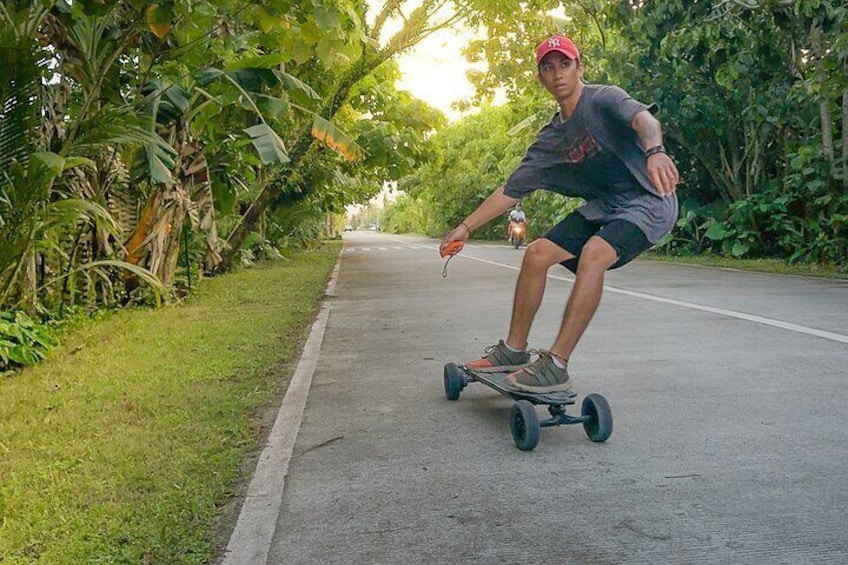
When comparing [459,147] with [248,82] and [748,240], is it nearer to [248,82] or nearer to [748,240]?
[748,240]

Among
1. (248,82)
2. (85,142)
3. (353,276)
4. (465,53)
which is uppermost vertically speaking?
(465,53)

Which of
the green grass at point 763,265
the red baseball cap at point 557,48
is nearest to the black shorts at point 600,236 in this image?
the red baseball cap at point 557,48

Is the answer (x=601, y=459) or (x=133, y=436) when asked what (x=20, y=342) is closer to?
(x=133, y=436)

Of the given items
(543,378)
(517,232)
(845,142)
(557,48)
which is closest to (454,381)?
(543,378)

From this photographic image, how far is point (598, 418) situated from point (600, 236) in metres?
0.91

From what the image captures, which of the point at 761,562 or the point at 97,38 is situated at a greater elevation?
the point at 97,38

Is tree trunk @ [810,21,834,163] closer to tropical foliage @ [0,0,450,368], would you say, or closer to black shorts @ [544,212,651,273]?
tropical foliage @ [0,0,450,368]

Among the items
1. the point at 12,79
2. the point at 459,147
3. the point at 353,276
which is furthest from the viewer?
the point at 459,147

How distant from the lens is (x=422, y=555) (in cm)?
307

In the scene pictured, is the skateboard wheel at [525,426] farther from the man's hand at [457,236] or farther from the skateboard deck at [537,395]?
the man's hand at [457,236]

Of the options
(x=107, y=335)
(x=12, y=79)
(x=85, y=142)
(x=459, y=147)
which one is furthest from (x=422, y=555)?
(x=459, y=147)

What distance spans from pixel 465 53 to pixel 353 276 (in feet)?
23.8

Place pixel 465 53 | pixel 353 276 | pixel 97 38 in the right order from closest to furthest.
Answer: pixel 97 38
pixel 353 276
pixel 465 53

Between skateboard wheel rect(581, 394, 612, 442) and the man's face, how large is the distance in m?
1.57
